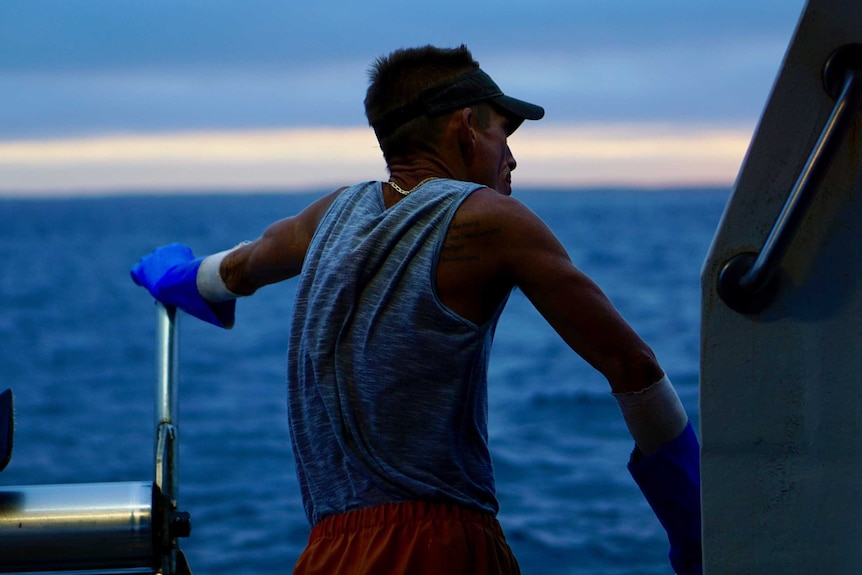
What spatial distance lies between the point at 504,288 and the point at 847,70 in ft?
2.44

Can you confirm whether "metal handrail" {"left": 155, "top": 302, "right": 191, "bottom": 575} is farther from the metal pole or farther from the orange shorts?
the orange shorts

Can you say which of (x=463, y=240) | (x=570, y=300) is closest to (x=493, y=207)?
(x=463, y=240)

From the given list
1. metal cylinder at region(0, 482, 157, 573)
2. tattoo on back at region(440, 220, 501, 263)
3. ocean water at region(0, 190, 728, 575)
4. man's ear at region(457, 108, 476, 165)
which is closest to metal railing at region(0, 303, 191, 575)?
metal cylinder at region(0, 482, 157, 573)

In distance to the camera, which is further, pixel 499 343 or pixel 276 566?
pixel 499 343

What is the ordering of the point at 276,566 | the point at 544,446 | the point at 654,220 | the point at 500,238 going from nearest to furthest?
1. the point at 500,238
2. the point at 276,566
3. the point at 544,446
4. the point at 654,220

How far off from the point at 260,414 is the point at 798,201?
19536 mm

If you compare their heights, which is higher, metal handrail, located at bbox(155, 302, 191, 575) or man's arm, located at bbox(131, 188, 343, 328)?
man's arm, located at bbox(131, 188, 343, 328)

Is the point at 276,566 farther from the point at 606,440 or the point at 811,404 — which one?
the point at 811,404

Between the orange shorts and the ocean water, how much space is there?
5.33 m

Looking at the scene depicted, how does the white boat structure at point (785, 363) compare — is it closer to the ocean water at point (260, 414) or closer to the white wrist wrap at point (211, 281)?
the white wrist wrap at point (211, 281)

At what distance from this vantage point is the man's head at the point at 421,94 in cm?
203

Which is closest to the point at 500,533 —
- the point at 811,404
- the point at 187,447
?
the point at 811,404

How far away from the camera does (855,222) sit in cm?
129

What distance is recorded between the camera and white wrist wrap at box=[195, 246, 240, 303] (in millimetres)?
2406
